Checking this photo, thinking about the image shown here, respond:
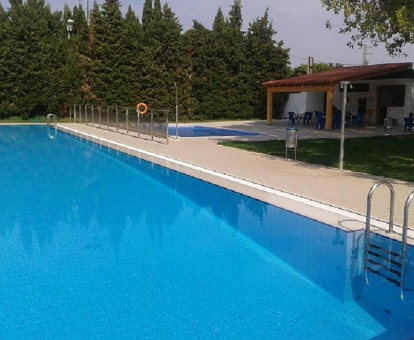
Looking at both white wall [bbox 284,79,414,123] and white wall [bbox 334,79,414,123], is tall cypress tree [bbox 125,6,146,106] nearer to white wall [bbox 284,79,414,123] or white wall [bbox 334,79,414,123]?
white wall [bbox 284,79,414,123]

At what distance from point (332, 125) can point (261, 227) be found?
1717 cm

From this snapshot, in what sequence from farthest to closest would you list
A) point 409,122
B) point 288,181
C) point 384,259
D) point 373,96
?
point 373,96, point 409,122, point 288,181, point 384,259

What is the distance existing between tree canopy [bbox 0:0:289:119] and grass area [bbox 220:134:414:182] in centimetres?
1363

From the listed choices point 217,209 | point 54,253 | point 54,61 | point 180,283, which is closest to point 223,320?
point 180,283

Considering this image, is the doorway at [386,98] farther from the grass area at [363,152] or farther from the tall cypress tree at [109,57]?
the tall cypress tree at [109,57]

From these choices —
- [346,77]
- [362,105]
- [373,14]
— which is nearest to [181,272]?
[373,14]

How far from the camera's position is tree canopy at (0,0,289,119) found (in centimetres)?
2784

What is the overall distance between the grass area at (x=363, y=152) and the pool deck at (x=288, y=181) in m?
0.64

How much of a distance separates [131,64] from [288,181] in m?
21.4

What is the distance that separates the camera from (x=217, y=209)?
29.9 ft

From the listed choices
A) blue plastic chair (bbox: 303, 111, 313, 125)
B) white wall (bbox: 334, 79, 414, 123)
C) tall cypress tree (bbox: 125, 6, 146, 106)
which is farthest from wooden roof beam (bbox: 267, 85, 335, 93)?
tall cypress tree (bbox: 125, 6, 146, 106)

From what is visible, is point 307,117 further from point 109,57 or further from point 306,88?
point 109,57

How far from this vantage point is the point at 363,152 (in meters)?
14.4

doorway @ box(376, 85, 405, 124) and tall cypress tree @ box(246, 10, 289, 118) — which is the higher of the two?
tall cypress tree @ box(246, 10, 289, 118)
